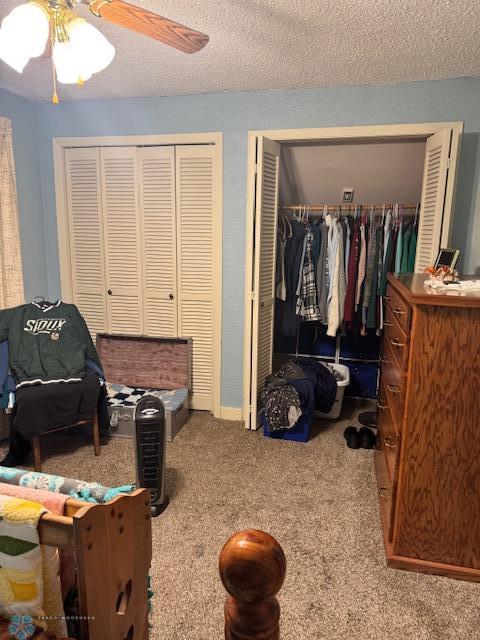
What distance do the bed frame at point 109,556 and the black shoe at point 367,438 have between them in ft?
7.30

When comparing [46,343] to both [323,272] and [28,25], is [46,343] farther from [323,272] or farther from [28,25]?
[323,272]

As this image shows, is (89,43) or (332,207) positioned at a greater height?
(89,43)

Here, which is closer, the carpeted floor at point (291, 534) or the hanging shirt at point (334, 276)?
the carpeted floor at point (291, 534)

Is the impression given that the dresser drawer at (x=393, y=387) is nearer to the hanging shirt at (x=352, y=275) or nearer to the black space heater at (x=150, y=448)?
the hanging shirt at (x=352, y=275)

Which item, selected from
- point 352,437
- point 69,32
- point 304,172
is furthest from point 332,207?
point 69,32

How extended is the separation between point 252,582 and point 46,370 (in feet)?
8.17

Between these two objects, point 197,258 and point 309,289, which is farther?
point 309,289

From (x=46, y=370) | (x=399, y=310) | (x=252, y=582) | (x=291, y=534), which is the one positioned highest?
(x=399, y=310)

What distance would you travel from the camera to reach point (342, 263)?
3.53 m

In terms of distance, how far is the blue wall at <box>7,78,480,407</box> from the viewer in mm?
2816

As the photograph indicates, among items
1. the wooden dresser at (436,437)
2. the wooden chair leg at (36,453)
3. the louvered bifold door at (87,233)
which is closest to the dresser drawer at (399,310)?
the wooden dresser at (436,437)

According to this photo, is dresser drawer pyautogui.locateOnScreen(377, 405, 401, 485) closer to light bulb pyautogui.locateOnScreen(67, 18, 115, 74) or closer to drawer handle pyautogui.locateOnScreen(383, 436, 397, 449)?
drawer handle pyautogui.locateOnScreen(383, 436, 397, 449)

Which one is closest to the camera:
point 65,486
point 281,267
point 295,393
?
point 65,486

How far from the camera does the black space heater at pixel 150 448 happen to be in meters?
2.27
